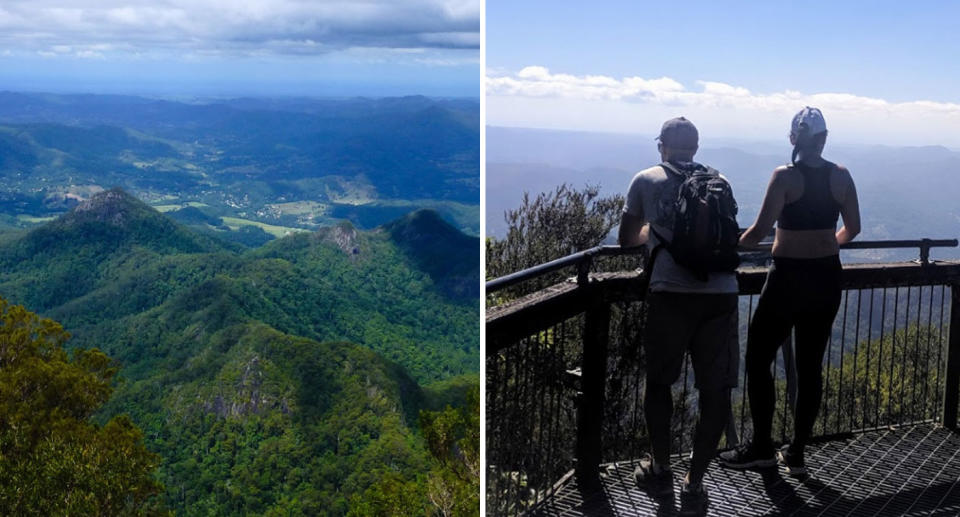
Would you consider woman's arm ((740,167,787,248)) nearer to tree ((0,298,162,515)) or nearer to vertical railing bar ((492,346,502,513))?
vertical railing bar ((492,346,502,513))

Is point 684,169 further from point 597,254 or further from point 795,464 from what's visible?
point 795,464

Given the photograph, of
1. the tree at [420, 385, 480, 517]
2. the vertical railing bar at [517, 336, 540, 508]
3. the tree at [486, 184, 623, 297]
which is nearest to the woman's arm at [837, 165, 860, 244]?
the vertical railing bar at [517, 336, 540, 508]

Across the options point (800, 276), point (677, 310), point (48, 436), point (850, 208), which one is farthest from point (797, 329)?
point (48, 436)

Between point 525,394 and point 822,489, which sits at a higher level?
point 525,394

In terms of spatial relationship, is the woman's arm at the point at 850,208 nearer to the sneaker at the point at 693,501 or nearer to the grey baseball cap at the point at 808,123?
the grey baseball cap at the point at 808,123

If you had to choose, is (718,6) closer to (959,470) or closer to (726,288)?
(726,288)

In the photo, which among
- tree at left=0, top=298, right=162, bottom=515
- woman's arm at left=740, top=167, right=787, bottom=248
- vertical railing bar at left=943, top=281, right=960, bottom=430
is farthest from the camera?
tree at left=0, top=298, right=162, bottom=515

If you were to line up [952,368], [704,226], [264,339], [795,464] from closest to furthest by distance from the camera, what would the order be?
[704,226] → [795,464] → [952,368] → [264,339]
